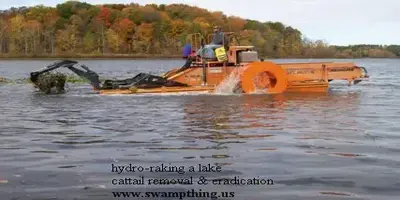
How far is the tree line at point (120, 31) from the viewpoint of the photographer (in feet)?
455

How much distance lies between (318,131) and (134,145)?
Result: 4084mm

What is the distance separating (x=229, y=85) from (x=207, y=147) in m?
12.3

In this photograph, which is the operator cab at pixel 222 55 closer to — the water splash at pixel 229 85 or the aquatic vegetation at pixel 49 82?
the water splash at pixel 229 85

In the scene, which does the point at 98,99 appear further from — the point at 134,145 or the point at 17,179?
the point at 17,179

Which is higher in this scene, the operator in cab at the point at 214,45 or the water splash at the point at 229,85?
the operator in cab at the point at 214,45

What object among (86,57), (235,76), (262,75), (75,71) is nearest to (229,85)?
(235,76)

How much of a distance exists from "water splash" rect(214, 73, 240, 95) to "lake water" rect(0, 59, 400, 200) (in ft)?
12.4

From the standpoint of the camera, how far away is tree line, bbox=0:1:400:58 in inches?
5463

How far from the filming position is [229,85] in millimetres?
22812

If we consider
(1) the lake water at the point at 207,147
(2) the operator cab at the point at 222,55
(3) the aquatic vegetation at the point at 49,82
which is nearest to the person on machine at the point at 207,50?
(2) the operator cab at the point at 222,55

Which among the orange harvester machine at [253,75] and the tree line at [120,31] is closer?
the orange harvester machine at [253,75]

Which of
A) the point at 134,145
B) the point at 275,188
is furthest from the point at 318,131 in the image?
the point at 275,188

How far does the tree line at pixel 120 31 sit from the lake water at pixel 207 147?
110077 mm

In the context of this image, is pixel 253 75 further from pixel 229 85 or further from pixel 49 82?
pixel 49 82
